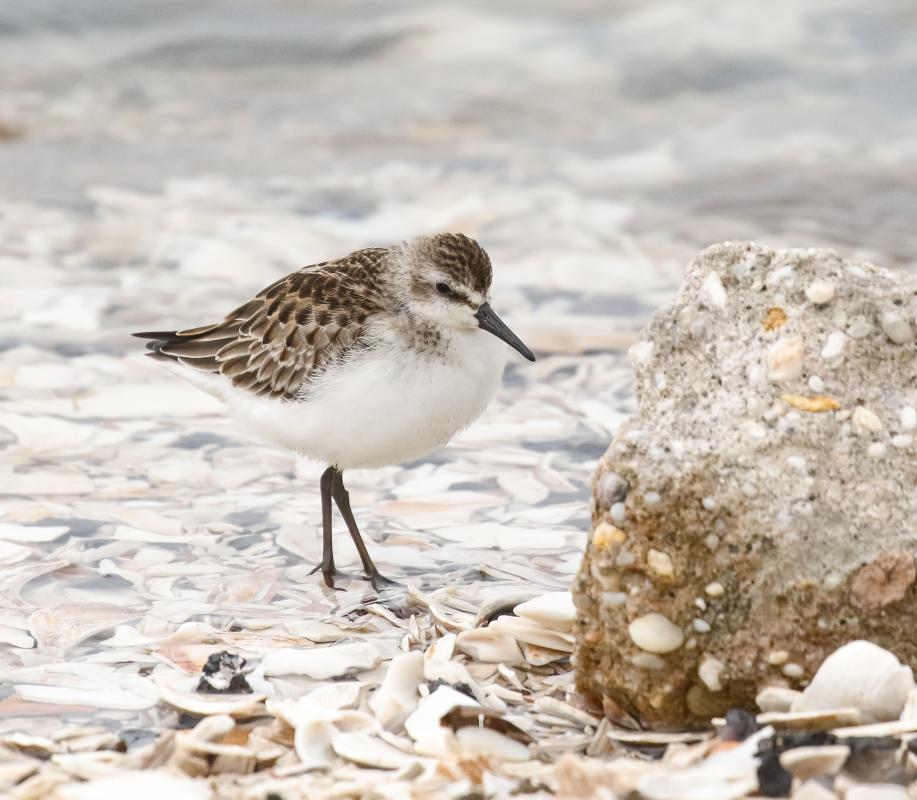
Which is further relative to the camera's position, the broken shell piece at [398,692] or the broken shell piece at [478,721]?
the broken shell piece at [398,692]

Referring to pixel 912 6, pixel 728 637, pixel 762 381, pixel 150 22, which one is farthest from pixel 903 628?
pixel 150 22

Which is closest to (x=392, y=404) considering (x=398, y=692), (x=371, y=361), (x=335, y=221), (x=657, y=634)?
(x=371, y=361)

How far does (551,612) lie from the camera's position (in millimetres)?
3807

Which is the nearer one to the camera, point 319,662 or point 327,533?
point 319,662

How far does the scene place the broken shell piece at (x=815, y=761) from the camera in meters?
2.92

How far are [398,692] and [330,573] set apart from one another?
4.20 feet

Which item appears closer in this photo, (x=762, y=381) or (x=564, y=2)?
(x=762, y=381)

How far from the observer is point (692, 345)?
3457 mm

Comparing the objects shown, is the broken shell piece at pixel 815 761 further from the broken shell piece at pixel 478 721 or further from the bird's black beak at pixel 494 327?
the bird's black beak at pixel 494 327

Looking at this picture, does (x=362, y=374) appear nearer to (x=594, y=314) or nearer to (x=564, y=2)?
(x=594, y=314)

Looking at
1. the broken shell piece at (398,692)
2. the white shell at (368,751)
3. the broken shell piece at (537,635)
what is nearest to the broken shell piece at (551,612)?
the broken shell piece at (537,635)

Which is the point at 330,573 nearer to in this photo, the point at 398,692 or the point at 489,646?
the point at 489,646

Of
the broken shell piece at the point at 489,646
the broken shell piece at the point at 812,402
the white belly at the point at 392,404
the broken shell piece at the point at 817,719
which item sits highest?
the broken shell piece at the point at 812,402

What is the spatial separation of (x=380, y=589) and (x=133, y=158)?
21.6ft
